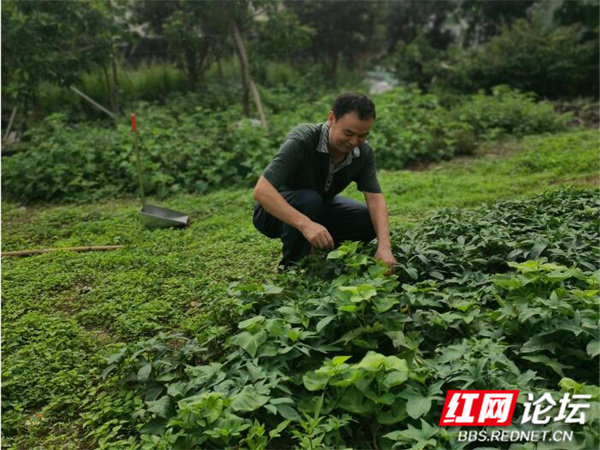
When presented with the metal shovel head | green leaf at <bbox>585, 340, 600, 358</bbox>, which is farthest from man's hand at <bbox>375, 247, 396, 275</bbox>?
the metal shovel head

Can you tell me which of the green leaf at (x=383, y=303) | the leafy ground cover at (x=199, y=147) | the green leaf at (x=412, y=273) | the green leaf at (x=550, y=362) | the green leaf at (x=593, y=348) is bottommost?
the leafy ground cover at (x=199, y=147)

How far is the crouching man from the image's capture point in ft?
10.3

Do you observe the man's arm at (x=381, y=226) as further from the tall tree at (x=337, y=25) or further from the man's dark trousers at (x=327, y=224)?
the tall tree at (x=337, y=25)

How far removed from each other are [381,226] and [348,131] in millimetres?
591

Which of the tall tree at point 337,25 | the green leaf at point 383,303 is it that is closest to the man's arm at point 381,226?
the green leaf at point 383,303

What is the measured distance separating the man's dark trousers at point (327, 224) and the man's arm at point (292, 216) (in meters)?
0.27

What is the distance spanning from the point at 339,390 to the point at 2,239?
4.20 m

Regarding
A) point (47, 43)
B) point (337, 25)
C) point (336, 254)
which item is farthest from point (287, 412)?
point (337, 25)

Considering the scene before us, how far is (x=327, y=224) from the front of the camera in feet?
12.1

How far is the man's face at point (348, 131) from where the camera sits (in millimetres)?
3109

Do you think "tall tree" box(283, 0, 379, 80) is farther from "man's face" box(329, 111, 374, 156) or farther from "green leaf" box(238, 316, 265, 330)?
"green leaf" box(238, 316, 265, 330)

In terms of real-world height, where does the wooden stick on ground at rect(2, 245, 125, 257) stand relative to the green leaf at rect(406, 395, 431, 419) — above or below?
below

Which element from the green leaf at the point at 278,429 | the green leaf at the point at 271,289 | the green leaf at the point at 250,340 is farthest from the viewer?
the green leaf at the point at 271,289

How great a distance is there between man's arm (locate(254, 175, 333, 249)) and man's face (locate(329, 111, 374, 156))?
0.43 meters
